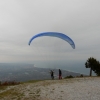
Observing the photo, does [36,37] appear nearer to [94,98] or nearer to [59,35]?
[59,35]

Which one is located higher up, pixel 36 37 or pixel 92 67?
pixel 36 37

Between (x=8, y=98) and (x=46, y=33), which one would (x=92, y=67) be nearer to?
(x=46, y=33)

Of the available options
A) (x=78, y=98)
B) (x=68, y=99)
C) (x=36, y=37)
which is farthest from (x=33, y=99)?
(x=36, y=37)

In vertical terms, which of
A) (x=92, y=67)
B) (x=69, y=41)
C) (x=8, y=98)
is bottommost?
(x=8, y=98)

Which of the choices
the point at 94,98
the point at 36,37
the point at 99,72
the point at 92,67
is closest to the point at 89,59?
the point at 92,67

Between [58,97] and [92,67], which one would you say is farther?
[92,67]

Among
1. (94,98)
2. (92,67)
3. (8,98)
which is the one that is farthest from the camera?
(92,67)

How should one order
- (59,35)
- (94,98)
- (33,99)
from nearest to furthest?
(94,98), (33,99), (59,35)

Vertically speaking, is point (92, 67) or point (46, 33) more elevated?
point (46, 33)

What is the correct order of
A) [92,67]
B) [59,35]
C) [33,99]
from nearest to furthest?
[33,99]
[59,35]
[92,67]
